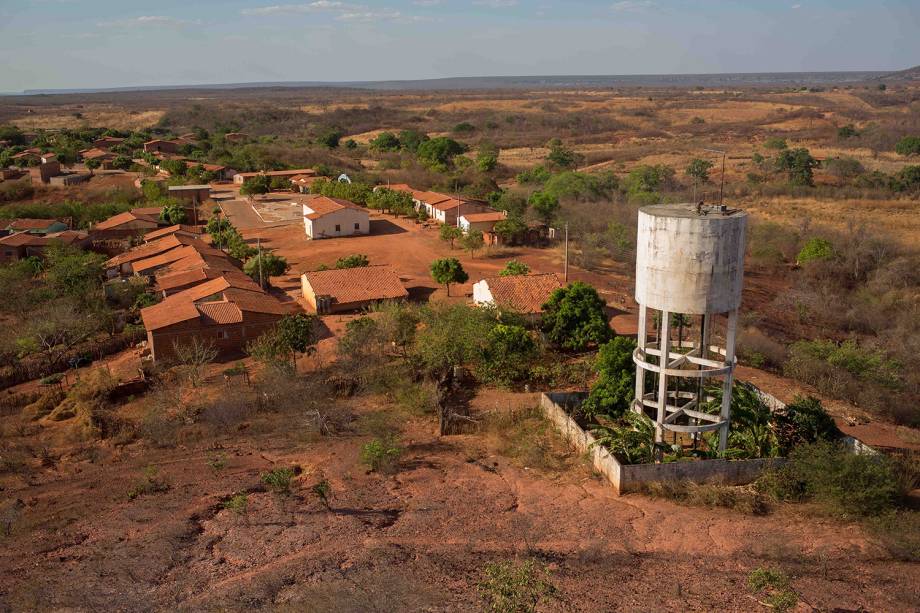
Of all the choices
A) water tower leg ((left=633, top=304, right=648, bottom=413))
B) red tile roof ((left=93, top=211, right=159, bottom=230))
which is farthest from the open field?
red tile roof ((left=93, top=211, right=159, bottom=230))

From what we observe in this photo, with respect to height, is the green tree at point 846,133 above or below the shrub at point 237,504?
above

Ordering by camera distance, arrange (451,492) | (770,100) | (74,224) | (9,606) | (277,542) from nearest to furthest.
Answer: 1. (9,606)
2. (277,542)
3. (451,492)
4. (74,224)
5. (770,100)

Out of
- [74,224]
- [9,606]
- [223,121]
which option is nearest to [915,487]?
[9,606]

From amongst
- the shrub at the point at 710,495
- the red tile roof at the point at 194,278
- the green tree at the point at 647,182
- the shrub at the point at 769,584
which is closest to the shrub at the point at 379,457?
the shrub at the point at 710,495

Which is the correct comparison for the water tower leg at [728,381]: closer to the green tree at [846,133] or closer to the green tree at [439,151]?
the green tree at [439,151]

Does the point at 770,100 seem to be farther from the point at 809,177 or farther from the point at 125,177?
the point at 125,177

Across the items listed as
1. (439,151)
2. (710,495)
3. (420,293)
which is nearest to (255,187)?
(439,151)
